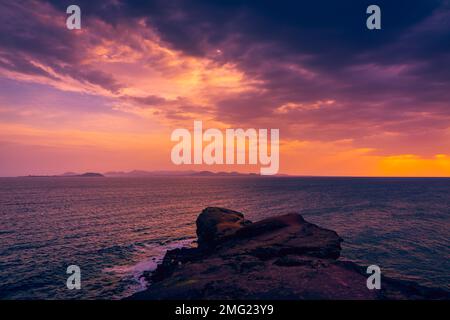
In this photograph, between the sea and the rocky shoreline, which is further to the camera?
the sea

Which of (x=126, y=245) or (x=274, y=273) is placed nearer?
(x=274, y=273)

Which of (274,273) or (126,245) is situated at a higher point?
(274,273)

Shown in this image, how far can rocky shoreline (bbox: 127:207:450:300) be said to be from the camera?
20141mm

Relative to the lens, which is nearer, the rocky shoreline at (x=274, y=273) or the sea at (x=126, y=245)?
the rocky shoreline at (x=274, y=273)

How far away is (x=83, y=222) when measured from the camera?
208 ft

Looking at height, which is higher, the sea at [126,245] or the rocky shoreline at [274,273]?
the rocky shoreline at [274,273]

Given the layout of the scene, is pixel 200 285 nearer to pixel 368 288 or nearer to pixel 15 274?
pixel 368 288

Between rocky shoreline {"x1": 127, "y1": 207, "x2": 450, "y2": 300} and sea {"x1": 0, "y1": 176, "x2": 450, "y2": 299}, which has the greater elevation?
rocky shoreline {"x1": 127, "y1": 207, "x2": 450, "y2": 300}

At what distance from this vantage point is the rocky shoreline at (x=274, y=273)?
20.1 metres

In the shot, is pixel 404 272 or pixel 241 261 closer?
pixel 241 261

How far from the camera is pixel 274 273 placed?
23453 mm
